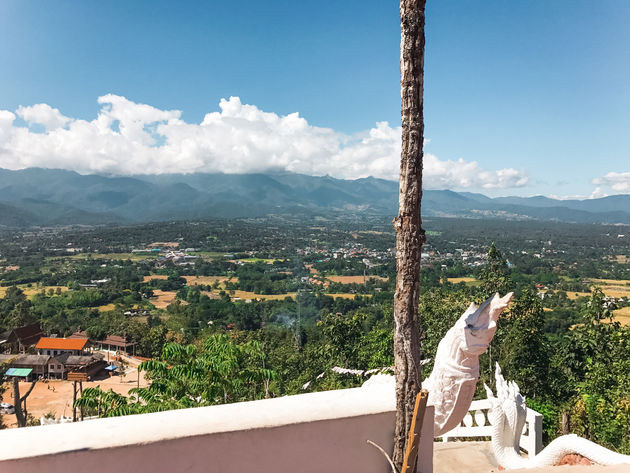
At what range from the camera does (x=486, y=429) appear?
460cm

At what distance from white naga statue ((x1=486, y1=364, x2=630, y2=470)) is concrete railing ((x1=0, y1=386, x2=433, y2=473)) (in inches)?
71.5

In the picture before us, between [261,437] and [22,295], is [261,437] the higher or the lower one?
the higher one

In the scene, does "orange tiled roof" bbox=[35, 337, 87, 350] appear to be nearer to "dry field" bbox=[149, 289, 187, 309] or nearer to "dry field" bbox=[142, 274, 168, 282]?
"dry field" bbox=[149, 289, 187, 309]

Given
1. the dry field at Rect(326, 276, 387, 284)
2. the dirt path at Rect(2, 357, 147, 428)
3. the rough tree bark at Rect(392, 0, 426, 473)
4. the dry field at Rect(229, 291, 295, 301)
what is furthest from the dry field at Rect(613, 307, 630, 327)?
the rough tree bark at Rect(392, 0, 426, 473)

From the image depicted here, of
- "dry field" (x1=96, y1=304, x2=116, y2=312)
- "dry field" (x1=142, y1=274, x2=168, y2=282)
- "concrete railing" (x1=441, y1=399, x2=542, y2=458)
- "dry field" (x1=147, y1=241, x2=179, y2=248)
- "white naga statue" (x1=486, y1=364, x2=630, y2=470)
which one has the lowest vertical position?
"dry field" (x1=96, y1=304, x2=116, y2=312)

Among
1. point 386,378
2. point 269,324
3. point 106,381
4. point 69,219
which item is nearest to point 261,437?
point 386,378

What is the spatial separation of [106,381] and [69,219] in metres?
147

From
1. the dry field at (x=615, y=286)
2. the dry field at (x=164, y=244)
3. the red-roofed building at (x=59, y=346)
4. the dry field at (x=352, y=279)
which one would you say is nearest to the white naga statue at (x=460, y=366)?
the red-roofed building at (x=59, y=346)

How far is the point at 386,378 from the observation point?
2584mm

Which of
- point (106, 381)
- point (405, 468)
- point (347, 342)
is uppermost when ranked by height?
point (405, 468)

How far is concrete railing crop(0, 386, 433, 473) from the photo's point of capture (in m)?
1.65

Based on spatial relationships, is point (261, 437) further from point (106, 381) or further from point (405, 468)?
point (106, 381)

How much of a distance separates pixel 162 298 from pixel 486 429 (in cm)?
4480

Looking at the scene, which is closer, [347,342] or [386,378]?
[386,378]
